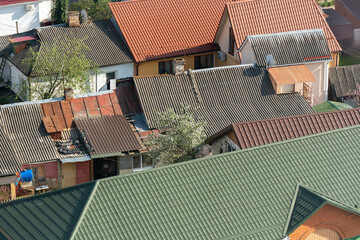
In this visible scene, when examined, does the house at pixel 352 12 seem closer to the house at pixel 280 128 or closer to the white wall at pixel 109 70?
the white wall at pixel 109 70

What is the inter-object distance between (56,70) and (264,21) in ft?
45.6

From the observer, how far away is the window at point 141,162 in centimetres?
3794

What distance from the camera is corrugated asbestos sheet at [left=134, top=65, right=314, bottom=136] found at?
39.8 m

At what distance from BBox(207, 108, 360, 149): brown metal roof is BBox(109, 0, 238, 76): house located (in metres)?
14.4

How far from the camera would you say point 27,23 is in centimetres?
5828

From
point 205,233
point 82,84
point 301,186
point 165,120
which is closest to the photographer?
point 205,233

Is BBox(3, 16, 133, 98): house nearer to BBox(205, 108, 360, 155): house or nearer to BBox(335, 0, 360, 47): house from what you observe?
BBox(205, 108, 360, 155): house

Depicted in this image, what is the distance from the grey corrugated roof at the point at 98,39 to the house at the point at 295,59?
26.9ft

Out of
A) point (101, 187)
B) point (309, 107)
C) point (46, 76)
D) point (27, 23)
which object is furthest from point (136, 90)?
point (27, 23)

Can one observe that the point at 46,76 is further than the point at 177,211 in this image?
Yes

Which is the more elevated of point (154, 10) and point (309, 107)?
point (154, 10)

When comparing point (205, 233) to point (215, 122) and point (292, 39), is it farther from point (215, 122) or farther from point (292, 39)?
point (292, 39)

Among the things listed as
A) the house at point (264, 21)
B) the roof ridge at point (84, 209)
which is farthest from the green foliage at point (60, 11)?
the roof ridge at point (84, 209)

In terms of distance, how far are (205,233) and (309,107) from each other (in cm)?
1813
